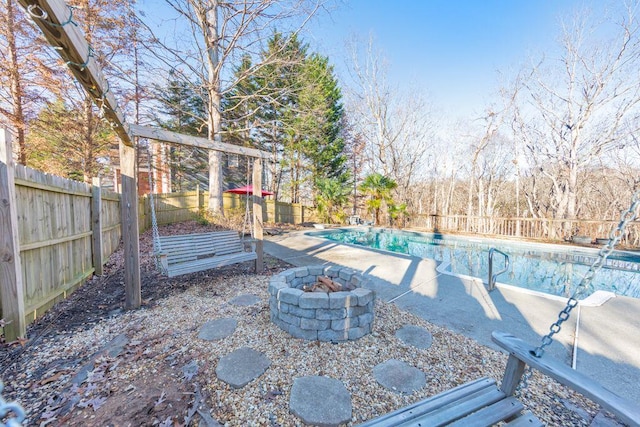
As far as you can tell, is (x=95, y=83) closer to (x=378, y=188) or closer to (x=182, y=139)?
(x=182, y=139)

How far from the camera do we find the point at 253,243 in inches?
194

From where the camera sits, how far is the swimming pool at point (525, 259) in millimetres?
5137

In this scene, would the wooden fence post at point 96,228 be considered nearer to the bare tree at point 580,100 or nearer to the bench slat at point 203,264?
the bench slat at point 203,264

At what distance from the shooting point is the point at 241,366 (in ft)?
7.14

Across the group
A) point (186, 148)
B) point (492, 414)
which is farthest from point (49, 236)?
point (186, 148)

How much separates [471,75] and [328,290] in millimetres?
13563

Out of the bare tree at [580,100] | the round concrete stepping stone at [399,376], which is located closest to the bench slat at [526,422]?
the round concrete stepping stone at [399,376]

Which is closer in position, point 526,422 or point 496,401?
point 526,422

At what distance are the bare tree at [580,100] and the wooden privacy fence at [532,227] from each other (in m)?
0.97

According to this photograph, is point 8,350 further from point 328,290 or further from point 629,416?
point 629,416

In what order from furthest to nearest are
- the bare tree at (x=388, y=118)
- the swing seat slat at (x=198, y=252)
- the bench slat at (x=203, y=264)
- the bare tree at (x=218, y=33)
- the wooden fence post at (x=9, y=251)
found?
1. the bare tree at (x=388, y=118)
2. the bare tree at (x=218, y=33)
3. the swing seat slat at (x=198, y=252)
4. the bench slat at (x=203, y=264)
5. the wooden fence post at (x=9, y=251)

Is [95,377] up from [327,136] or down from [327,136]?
down

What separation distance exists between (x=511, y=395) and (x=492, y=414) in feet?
0.93

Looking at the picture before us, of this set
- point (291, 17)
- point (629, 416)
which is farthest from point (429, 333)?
point (291, 17)
